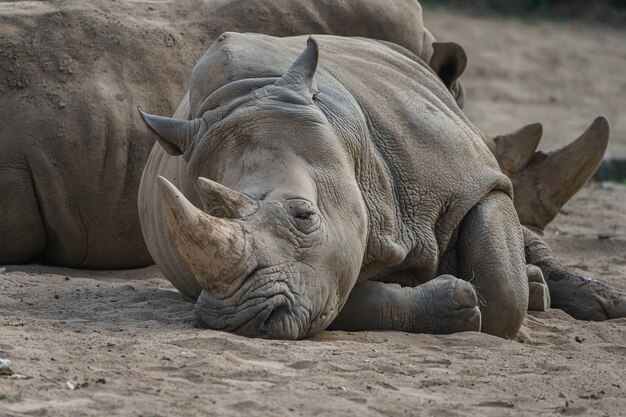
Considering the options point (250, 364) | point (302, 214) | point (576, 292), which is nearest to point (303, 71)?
point (302, 214)

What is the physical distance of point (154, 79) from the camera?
28.3 feet

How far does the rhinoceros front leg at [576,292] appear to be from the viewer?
24.3 ft

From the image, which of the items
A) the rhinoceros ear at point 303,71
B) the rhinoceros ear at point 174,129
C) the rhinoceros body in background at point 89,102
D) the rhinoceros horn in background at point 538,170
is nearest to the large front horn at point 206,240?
the rhinoceros ear at point 174,129

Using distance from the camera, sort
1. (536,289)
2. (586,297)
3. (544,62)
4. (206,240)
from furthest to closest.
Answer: (544,62), (586,297), (536,289), (206,240)

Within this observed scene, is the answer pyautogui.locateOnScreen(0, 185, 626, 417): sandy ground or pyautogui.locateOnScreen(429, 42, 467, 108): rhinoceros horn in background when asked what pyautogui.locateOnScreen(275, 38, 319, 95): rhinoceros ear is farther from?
pyautogui.locateOnScreen(429, 42, 467, 108): rhinoceros horn in background

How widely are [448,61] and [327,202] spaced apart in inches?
119

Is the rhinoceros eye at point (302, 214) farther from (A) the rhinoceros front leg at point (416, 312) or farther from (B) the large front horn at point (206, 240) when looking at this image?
(A) the rhinoceros front leg at point (416, 312)

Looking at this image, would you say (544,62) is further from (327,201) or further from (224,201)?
(224,201)

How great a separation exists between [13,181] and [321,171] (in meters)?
2.85

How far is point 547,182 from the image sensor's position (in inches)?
330

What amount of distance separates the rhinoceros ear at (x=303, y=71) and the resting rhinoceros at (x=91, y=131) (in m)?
2.18

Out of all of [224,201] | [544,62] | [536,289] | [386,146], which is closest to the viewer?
[224,201]

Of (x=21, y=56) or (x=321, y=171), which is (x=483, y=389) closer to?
(x=321, y=171)

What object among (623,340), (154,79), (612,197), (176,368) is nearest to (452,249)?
(623,340)
